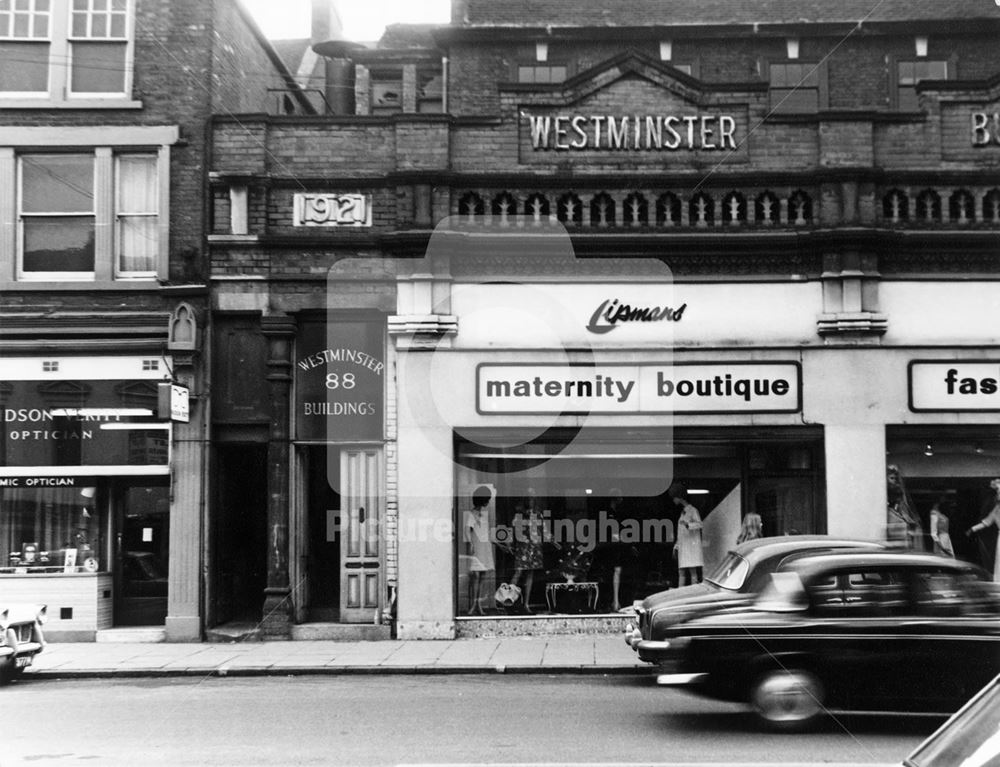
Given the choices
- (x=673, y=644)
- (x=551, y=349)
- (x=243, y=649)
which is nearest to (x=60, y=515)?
(x=243, y=649)

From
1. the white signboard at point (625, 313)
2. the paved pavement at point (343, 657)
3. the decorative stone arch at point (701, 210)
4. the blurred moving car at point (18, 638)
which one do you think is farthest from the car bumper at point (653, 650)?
the decorative stone arch at point (701, 210)

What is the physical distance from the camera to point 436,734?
9.10 m

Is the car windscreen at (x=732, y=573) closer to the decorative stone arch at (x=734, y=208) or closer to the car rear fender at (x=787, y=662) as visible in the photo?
the car rear fender at (x=787, y=662)

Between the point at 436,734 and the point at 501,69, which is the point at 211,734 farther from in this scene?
the point at 501,69

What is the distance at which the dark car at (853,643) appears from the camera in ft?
29.1

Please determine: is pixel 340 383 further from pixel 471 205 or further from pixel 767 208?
pixel 767 208

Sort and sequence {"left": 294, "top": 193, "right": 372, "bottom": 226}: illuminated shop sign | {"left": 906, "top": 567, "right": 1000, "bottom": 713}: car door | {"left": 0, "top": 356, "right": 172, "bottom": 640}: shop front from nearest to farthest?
{"left": 906, "top": 567, "right": 1000, "bottom": 713}: car door < {"left": 0, "top": 356, "right": 172, "bottom": 640}: shop front < {"left": 294, "top": 193, "right": 372, "bottom": 226}: illuminated shop sign

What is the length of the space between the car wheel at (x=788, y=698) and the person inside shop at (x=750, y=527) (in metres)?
6.60

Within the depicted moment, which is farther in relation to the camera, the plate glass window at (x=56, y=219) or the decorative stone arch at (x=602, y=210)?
the plate glass window at (x=56, y=219)

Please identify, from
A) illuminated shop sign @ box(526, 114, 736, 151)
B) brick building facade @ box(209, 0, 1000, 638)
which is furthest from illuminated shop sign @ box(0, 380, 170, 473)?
illuminated shop sign @ box(526, 114, 736, 151)

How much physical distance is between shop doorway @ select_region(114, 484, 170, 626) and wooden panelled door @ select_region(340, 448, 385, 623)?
2721mm

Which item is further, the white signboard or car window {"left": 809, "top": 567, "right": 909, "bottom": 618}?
the white signboard

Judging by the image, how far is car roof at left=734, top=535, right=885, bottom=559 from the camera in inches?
404

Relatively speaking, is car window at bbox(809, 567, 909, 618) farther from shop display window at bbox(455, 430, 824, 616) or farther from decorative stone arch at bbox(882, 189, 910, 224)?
decorative stone arch at bbox(882, 189, 910, 224)
